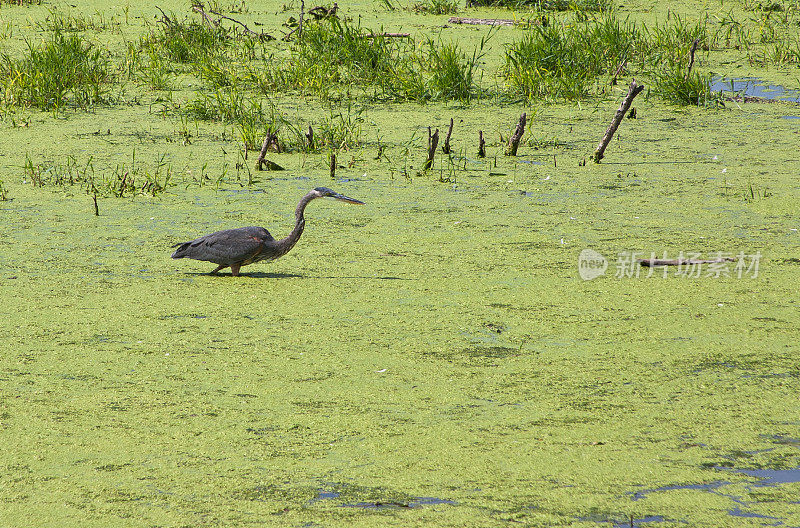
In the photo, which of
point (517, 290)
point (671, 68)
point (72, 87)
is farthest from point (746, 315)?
point (72, 87)

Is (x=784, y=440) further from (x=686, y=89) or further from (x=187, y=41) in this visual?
(x=187, y=41)

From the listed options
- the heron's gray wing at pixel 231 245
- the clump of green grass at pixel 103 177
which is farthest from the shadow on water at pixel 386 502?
the clump of green grass at pixel 103 177

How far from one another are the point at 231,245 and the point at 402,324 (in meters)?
0.92

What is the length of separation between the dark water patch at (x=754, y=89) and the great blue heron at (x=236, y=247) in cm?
437

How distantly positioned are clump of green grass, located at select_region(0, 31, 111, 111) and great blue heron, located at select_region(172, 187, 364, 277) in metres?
3.50

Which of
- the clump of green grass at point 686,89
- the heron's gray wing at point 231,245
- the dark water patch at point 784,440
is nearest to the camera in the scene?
the dark water patch at point 784,440

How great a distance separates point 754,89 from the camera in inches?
287

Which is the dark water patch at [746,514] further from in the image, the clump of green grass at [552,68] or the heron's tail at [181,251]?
the clump of green grass at [552,68]

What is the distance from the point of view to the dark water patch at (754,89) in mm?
6970

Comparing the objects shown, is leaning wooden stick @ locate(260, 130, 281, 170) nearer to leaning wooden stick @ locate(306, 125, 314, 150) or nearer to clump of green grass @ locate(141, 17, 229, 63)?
leaning wooden stick @ locate(306, 125, 314, 150)

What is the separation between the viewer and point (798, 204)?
461 cm

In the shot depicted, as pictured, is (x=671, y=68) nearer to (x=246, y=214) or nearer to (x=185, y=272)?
(x=246, y=214)

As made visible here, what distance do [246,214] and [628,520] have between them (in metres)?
3.10

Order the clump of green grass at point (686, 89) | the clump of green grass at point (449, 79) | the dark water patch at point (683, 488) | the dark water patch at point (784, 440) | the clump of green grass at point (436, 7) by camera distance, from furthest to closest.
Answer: the clump of green grass at point (436, 7), the clump of green grass at point (449, 79), the clump of green grass at point (686, 89), the dark water patch at point (784, 440), the dark water patch at point (683, 488)
